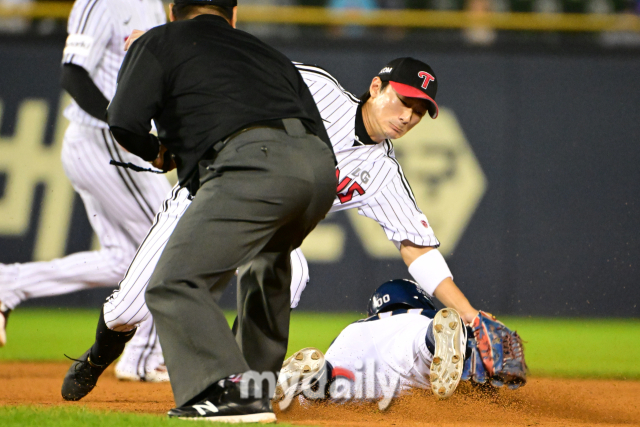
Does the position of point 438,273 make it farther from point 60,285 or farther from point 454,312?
point 60,285

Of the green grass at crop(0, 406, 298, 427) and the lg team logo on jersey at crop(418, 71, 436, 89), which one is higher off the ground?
the lg team logo on jersey at crop(418, 71, 436, 89)

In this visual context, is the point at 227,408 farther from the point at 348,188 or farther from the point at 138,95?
the point at 348,188

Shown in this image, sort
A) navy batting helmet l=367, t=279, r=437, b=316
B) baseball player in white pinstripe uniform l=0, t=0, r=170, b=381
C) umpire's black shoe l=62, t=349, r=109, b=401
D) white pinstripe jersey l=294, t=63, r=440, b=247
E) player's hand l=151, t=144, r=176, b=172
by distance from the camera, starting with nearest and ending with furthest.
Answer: player's hand l=151, t=144, r=176, b=172, umpire's black shoe l=62, t=349, r=109, b=401, navy batting helmet l=367, t=279, r=437, b=316, white pinstripe jersey l=294, t=63, r=440, b=247, baseball player in white pinstripe uniform l=0, t=0, r=170, b=381

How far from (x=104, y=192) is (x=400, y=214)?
5.41 ft

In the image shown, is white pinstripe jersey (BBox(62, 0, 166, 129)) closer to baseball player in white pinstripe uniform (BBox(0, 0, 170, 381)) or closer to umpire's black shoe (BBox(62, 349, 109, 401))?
baseball player in white pinstripe uniform (BBox(0, 0, 170, 381))

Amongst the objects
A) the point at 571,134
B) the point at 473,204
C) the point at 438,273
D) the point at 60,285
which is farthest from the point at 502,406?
the point at 571,134

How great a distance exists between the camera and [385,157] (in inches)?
144

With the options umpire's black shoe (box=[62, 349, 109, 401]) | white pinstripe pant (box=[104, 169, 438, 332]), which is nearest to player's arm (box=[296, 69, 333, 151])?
white pinstripe pant (box=[104, 169, 438, 332])

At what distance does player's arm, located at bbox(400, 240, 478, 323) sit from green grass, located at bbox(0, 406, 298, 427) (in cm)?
161

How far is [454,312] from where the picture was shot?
276 cm

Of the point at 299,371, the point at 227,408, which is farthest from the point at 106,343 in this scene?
the point at 227,408

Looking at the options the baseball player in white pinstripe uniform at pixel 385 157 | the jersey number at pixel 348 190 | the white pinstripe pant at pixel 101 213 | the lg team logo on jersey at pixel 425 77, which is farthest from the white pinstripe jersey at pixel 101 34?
the lg team logo on jersey at pixel 425 77

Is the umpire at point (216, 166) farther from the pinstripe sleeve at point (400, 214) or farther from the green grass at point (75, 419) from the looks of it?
the pinstripe sleeve at point (400, 214)

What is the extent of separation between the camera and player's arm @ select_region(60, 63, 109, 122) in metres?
3.75
